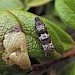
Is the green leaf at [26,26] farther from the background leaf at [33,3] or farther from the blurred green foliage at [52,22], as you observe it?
the background leaf at [33,3]

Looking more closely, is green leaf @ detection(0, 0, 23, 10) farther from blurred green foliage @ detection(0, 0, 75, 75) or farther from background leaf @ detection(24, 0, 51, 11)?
background leaf @ detection(24, 0, 51, 11)

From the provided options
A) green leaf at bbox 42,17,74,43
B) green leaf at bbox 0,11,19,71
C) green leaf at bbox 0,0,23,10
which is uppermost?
green leaf at bbox 0,11,19,71

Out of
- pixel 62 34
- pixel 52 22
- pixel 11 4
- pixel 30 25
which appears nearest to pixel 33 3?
pixel 11 4

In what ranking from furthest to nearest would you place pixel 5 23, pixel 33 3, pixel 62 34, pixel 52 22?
pixel 33 3 < pixel 52 22 < pixel 62 34 < pixel 5 23

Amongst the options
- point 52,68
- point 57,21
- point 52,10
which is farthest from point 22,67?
point 52,10

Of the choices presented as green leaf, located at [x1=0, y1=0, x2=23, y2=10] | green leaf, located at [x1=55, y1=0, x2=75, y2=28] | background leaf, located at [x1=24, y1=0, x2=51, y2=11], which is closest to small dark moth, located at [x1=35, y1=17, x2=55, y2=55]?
green leaf, located at [x1=55, y1=0, x2=75, y2=28]

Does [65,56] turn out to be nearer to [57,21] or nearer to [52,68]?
[52,68]

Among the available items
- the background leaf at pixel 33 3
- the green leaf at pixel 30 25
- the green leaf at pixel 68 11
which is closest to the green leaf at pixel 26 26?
the green leaf at pixel 30 25

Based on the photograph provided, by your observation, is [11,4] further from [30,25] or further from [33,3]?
[30,25]
